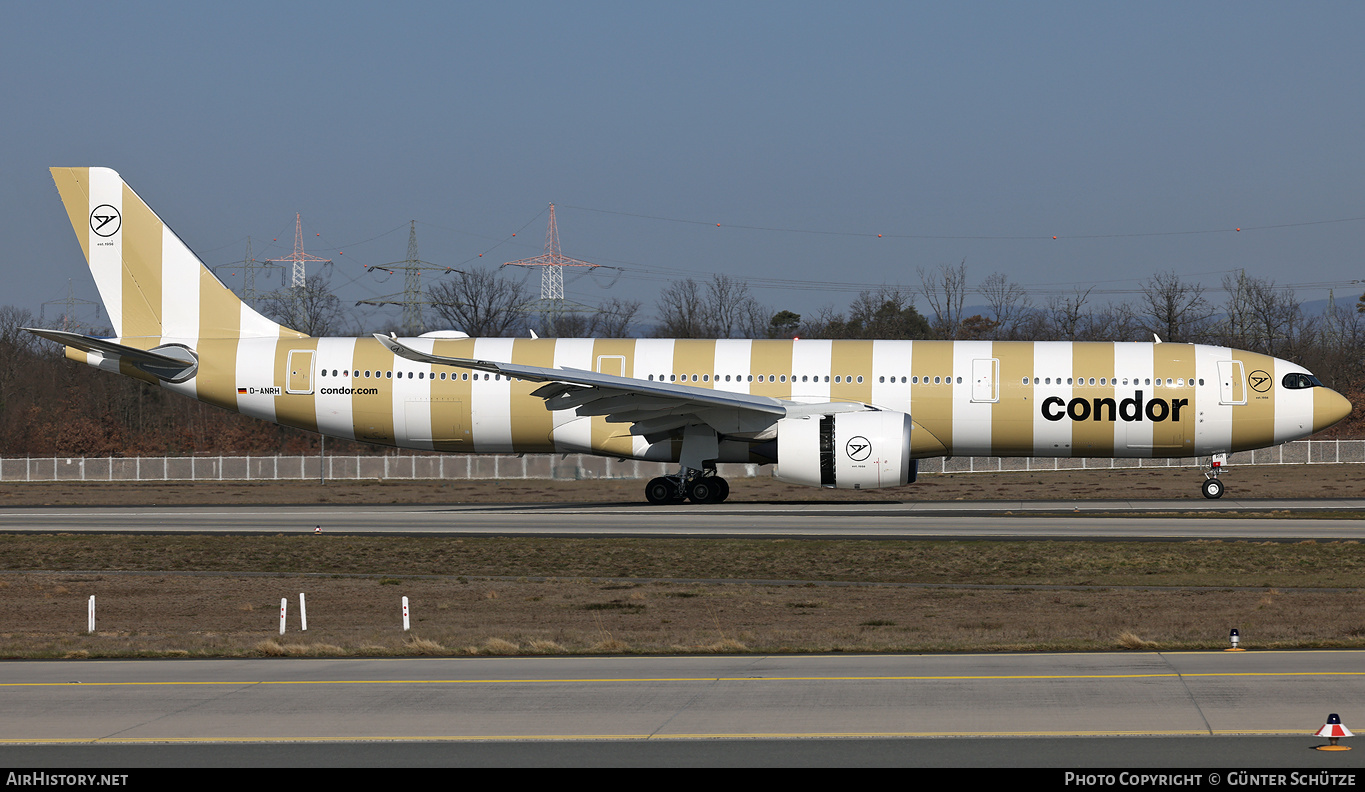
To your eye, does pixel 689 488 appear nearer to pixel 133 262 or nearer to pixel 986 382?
pixel 986 382

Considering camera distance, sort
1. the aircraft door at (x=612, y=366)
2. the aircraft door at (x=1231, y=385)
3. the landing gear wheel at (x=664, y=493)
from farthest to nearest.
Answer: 1. the landing gear wheel at (x=664, y=493)
2. the aircraft door at (x=612, y=366)
3. the aircraft door at (x=1231, y=385)

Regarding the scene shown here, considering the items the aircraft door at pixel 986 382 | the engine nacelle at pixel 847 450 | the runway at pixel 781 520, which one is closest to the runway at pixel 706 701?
the runway at pixel 781 520

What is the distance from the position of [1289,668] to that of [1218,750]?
334 centimetres

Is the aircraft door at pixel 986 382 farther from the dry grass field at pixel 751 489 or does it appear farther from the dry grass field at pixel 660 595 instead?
the dry grass field at pixel 660 595

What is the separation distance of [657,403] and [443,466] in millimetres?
23880

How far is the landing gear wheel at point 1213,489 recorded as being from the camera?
30359 mm

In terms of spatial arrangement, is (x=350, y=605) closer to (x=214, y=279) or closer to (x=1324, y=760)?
(x=1324, y=760)

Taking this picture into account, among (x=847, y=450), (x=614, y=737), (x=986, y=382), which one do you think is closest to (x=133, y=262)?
(x=847, y=450)

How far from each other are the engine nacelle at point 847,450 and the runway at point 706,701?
15317mm

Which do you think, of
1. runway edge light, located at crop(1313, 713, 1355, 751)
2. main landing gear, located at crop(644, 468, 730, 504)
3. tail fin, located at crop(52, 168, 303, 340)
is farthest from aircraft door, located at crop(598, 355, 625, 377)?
runway edge light, located at crop(1313, 713, 1355, 751)

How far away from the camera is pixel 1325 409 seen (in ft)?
95.1

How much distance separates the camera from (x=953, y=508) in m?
28.6
